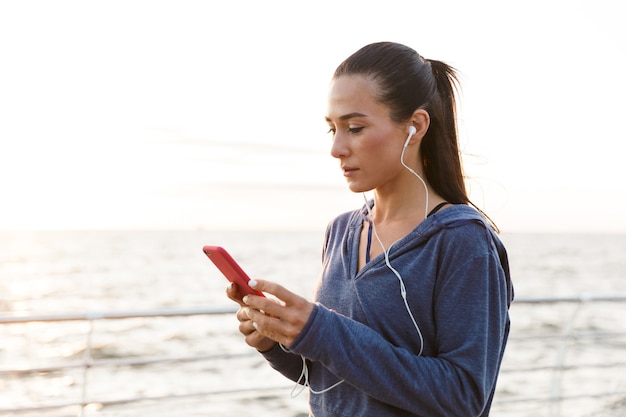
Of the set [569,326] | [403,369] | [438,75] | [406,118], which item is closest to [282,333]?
[403,369]

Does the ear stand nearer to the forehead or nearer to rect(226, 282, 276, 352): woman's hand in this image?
the forehead

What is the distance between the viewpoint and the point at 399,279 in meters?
1.12

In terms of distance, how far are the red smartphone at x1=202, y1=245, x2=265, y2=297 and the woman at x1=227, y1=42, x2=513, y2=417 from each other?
31 mm

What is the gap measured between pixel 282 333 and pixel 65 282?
67.7ft

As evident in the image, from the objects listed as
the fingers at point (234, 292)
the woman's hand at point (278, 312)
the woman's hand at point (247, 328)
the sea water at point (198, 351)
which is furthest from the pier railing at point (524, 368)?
the woman's hand at point (278, 312)

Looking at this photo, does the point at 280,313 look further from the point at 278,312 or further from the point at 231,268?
the point at 231,268

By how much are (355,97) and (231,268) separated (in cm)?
36

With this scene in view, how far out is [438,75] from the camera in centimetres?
125

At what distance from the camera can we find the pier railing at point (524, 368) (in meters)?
2.55

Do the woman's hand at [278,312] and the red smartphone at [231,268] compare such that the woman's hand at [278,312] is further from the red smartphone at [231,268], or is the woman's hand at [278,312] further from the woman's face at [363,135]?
the woman's face at [363,135]

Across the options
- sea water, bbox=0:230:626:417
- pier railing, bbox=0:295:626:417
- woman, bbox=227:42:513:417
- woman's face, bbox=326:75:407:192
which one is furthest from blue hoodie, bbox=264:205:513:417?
pier railing, bbox=0:295:626:417

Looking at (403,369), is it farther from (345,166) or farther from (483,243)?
(345,166)

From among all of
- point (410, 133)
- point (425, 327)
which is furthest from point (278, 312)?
point (410, 133)

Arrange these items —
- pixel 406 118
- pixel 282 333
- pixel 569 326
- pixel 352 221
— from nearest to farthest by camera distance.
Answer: pixel 282 333 → pixel 406 118 → pixel 352 221 → pixel 569 326
